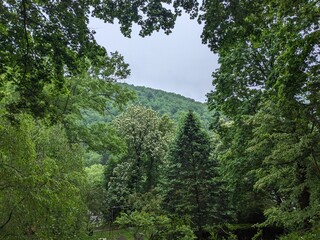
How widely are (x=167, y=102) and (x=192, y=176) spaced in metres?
41.2

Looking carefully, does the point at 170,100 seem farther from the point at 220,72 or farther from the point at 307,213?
the point at 307,213

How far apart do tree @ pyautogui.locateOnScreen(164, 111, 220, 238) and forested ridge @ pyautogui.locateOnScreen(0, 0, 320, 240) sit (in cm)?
8

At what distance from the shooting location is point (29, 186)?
21.2ft

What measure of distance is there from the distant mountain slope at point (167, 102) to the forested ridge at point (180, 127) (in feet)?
102

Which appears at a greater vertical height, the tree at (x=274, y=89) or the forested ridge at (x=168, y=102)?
the forested ridge at (x=168, y=102)

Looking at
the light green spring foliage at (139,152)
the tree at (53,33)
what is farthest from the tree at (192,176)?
the tree at (53,33)

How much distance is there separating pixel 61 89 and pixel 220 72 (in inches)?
464

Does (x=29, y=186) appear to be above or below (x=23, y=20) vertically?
below

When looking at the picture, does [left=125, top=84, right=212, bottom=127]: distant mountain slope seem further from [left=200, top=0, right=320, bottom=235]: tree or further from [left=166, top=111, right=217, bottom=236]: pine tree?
[left=200, top=0, right=320, bottom=235]: tree

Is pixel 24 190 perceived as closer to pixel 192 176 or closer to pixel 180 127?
pixel 192 176

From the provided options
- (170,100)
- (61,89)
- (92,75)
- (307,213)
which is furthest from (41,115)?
(170,100)

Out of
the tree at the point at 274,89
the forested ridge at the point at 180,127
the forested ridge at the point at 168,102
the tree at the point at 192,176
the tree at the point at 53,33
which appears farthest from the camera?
the forested ridge at the point at 168,102

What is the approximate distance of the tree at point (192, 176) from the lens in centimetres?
1845

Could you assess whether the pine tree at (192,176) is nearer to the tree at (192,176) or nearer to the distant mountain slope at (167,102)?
the tree at (192,176)
